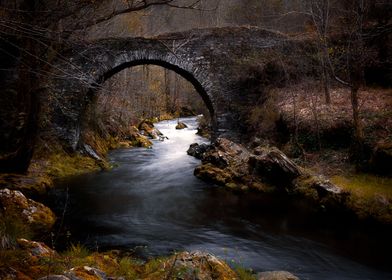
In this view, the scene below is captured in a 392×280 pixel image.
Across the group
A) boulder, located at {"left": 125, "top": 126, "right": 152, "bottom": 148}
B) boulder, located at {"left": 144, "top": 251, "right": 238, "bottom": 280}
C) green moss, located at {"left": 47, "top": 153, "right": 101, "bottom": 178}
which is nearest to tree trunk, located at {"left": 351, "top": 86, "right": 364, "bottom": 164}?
boulder, located at {"left": 144, "top": 251, "right": 238, "bottom": 280}

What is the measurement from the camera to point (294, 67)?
1470cm

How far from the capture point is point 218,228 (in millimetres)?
7582

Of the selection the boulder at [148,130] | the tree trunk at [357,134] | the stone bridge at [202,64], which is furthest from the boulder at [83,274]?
the boulder at [148,130]

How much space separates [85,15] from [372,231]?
7.33 metres

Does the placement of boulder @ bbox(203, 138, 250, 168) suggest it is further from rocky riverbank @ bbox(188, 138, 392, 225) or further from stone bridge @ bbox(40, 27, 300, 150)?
stone bridge @ bbox(40, 27, 300, 150)

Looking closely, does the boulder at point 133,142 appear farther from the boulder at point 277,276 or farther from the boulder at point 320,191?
the boulder at point 277,276

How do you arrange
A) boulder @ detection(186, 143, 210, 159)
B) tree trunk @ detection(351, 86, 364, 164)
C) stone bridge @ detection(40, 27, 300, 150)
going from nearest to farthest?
tree trunk @ detection(351, 86, 364, 164), stone bridge @ detection(40, 27, 300, 150), boulder @ detection(186, 143, 210, 159)

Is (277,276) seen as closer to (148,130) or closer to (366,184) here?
(366,184)

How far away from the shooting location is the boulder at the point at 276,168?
10.1 m

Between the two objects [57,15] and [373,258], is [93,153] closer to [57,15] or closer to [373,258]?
[57,15]

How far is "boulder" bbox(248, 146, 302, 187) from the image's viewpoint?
1009 centimetres

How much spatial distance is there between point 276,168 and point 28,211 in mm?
6583

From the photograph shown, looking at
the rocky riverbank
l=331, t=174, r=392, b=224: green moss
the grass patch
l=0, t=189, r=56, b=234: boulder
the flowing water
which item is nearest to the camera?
the flowing water

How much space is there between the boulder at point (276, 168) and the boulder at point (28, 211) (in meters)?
5.98
